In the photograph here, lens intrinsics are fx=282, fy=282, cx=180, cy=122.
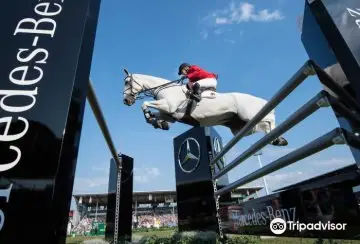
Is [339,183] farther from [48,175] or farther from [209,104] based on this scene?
[209,104]

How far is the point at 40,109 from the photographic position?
2.55 feet

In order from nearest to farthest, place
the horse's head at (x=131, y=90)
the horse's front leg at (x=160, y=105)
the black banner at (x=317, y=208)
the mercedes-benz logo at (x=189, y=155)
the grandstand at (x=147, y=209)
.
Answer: the black banner at (x=317, y=208) < the mercedes-benz logo at (x=189, y=155) < the horse's front leg at (x=160, y=105) < the horse's head at (x=131, y=90) < the grandstand at (x=147, y=209)

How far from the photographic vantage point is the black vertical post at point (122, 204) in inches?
132

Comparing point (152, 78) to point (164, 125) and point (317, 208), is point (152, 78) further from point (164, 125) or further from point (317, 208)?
point (317, 208)

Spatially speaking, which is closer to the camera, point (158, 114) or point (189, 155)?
point (189, 155)

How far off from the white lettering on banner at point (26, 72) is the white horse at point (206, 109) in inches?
113

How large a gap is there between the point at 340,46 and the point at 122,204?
3.25 meters

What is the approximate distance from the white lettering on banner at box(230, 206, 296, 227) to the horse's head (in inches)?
105

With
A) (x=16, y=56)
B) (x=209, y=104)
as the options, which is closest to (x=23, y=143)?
(x=16, y=56)

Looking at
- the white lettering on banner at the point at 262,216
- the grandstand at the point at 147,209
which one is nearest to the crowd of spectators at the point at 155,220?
the grandstand at the point at 147,209

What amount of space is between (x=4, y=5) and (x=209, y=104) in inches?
Result: 121

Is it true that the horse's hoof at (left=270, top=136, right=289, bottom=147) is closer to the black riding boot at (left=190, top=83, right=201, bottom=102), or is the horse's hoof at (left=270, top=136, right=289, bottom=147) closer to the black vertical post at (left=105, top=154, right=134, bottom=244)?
the black riding boot at (left=190, top=83, right=201, bottom=102)

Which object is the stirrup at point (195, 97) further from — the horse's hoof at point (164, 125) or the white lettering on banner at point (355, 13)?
the white lettering on banner at point (355, 13)

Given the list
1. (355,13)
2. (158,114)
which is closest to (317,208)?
(355,13)
